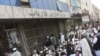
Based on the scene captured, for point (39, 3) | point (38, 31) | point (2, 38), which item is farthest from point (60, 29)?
point (2, 38)

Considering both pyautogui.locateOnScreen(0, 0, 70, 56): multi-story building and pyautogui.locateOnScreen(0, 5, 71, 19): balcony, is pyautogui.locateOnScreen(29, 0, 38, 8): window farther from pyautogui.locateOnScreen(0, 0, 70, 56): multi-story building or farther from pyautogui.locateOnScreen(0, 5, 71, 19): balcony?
pyautogui.locateOnScreen(0, 5, 71, 19): balcony

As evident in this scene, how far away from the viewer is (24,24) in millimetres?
16797

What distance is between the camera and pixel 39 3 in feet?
58.7

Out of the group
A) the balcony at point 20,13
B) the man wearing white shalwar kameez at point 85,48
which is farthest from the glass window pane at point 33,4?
the man wearing white shalwar kameez at point 85,48

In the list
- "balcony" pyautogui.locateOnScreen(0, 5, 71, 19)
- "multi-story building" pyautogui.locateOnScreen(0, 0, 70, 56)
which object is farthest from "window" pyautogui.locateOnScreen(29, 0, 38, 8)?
"balcony" pyautogui.locateOnScreen(0, 5, 71, 19)

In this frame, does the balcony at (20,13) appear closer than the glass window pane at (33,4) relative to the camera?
Yes

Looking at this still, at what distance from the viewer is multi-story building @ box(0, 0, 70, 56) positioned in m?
12.8

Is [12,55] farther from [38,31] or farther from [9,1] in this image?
[38,31]

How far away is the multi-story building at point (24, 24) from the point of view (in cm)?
1284

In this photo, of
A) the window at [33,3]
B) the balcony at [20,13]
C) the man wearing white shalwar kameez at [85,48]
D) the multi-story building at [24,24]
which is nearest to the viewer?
the man wearing white shalwar kameez at [85,48]

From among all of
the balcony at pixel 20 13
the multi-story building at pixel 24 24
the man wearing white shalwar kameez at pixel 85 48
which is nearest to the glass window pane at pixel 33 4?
the multi-story building at pixel 24 24

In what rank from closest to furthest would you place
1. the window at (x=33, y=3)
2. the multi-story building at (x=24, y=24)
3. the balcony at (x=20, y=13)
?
1. the balcony at (x=20, y=13)
2. the multi-story building at (x=24, y=24)
3. the window at (x=33, y=3)

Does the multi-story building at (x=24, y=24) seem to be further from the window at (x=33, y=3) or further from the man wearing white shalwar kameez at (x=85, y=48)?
the man wearing white shalwar kameez at (x=85, y=48)

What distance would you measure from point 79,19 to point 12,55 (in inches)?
1114
